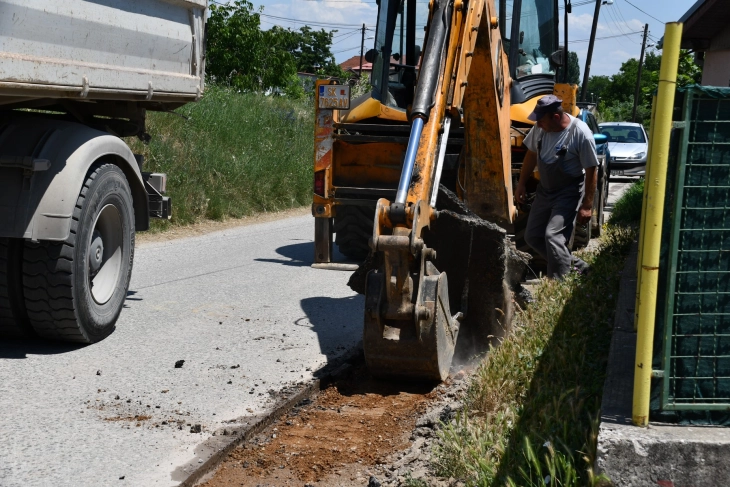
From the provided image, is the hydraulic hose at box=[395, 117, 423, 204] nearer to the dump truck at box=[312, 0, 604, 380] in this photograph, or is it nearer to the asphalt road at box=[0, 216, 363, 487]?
the dump truck at box=[312, 0, 604, 380]

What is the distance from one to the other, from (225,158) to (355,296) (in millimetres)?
8081

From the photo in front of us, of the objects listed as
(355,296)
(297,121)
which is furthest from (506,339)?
(297,121)

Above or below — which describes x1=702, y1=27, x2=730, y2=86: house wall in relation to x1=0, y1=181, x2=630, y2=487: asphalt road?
above

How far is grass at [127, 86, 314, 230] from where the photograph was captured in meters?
14.2

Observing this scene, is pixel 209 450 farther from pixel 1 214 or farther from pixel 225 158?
pixel 225 158

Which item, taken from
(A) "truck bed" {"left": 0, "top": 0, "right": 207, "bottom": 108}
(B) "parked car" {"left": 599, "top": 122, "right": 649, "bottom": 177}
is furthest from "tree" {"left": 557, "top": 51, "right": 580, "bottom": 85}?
(B) "parked car" {"left": 599, "top": 122, "right": 649, "bottom": 177}

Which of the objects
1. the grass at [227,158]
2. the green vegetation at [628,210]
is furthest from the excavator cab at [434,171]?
the green vegetation at [628,210]

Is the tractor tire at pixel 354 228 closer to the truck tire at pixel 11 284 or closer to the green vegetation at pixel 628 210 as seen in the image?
the truck tire at pixel 11 284

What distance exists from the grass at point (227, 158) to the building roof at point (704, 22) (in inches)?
288

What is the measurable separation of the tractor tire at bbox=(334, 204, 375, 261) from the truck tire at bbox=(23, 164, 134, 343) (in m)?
3.73

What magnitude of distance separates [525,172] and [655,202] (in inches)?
177

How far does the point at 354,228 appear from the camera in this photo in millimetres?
10266

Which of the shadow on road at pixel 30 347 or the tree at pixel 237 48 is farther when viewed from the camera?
the tree at pixel 237 48

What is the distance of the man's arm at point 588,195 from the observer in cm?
745
